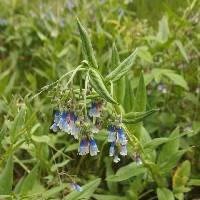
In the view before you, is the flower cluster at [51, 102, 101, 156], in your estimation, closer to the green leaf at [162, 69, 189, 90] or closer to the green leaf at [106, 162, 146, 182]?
the green leaf at [106, 162, 146, 182]

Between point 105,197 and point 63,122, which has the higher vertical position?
point 63,122

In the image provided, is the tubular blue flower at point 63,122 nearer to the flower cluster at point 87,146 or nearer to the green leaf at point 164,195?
the flower cluster at point 87,146

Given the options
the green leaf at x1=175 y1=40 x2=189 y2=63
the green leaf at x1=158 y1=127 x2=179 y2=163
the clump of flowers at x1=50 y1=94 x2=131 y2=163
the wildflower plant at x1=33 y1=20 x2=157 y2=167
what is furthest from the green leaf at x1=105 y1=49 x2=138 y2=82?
the green leaf at x1=175 y1=40 x2=189 y2=63

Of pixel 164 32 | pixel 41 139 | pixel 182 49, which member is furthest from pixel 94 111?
pixel 164 32

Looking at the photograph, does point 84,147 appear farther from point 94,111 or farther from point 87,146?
point 94,111

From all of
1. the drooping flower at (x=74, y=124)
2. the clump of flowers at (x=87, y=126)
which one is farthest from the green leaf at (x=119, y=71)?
the drooping flower at (x=74, y=124)

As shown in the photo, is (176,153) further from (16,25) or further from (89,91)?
(16,25)
